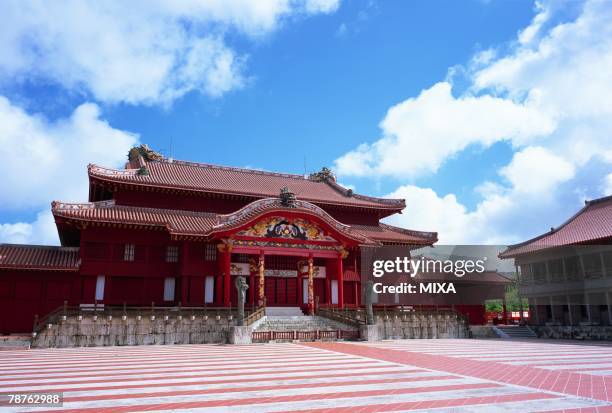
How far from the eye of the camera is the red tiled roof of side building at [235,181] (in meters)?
29.9

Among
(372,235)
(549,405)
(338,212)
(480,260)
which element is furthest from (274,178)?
(549,405)

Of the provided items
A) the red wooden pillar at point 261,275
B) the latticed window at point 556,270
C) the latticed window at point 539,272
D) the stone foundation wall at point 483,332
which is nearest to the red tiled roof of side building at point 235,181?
the red wooden pillar at point 261,275

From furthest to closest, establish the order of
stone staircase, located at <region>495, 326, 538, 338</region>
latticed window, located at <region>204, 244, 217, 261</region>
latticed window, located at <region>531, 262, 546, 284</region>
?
latticed window, located at <region>531, 262, 546, 284</region>, stone staircase, located at <region>495, 326, 538, 338</region>, latticed window, located at <region>204, 244, 217, 261</region>

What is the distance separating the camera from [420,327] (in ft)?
88.7

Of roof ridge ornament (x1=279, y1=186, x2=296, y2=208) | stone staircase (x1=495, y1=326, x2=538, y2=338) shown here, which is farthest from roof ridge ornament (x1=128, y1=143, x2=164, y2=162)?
stone staircase (x1=495, y1=326, x2=538, y2=338)

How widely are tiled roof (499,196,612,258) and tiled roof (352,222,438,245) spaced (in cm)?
623

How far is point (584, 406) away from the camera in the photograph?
6969 mm

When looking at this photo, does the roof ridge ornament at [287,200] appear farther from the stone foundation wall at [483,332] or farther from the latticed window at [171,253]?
the stone foundation wall at [483,332]

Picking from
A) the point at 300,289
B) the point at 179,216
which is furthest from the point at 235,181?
the point at 300,289

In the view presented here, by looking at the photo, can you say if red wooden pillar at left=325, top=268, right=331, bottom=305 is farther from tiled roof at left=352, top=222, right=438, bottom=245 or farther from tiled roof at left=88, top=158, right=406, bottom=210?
tiled roof at left=88, top=158, right=406, bottom=210

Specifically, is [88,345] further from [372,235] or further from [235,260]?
[372,235]

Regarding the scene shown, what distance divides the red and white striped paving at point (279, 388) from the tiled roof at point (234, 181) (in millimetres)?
18137

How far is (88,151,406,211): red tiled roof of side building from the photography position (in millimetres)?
29859

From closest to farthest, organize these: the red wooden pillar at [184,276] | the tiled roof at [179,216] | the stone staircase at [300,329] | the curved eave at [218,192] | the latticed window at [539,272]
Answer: the stone staircase at [300,329] → the tiled roof at [179,216] → the red wooden pillar at [184,276] → the curved eave at [218,192] → the latticed window at [539,272]
